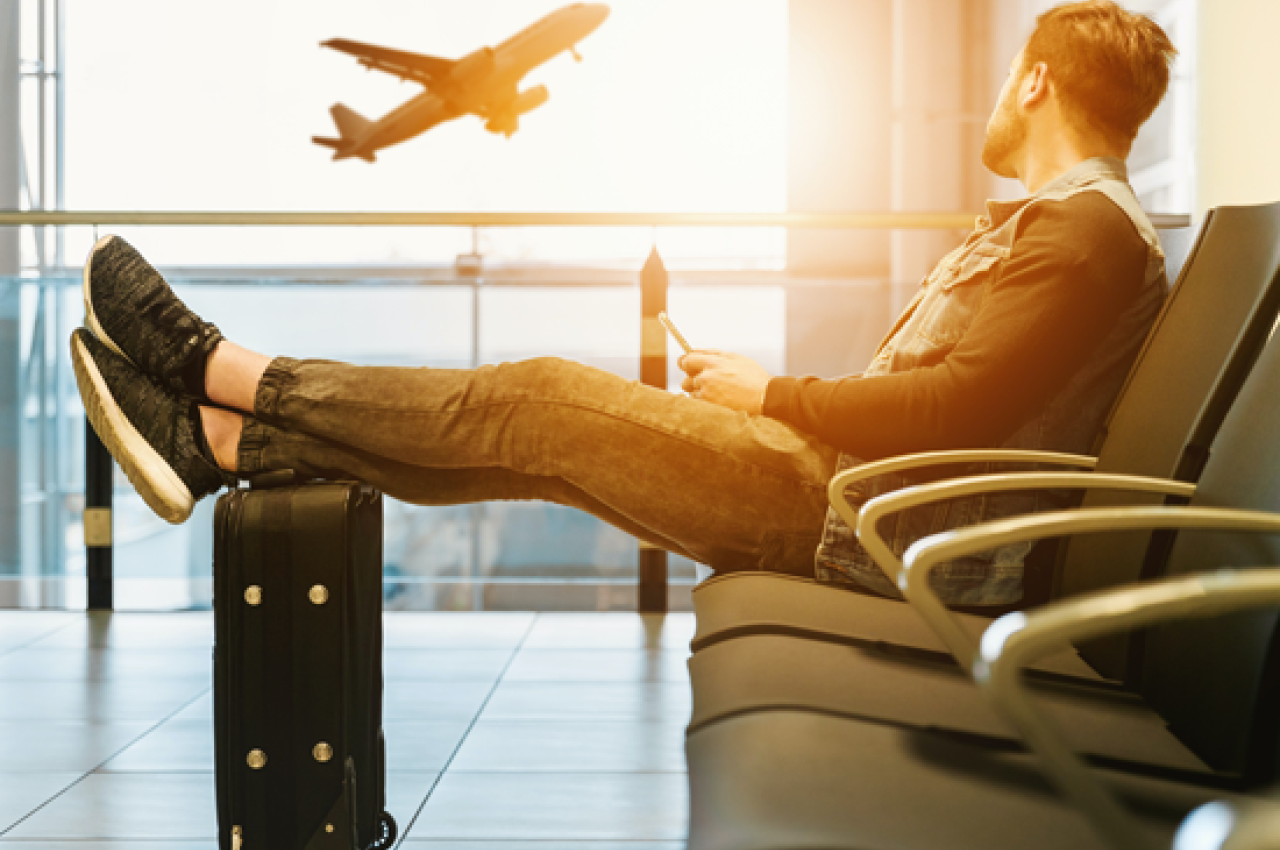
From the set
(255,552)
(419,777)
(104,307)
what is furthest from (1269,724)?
(104,307)

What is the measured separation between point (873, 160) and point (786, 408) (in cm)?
722

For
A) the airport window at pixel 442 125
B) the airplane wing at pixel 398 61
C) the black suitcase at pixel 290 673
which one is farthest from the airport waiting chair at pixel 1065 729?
the airplane wing at pixel 398 61

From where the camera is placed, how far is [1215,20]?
7.84 ft

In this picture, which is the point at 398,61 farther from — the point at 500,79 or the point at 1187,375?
the point at 1187,375

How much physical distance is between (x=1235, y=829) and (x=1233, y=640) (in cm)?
47

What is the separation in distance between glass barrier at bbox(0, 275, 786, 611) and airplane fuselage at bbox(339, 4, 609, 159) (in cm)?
497

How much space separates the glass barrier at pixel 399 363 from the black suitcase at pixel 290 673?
5.14 ft

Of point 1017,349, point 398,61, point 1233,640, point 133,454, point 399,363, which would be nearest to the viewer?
point 1233,640

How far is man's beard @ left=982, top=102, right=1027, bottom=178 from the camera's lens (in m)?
1.51

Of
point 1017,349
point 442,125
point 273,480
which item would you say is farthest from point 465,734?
point 442,125

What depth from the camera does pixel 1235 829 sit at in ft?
1.07

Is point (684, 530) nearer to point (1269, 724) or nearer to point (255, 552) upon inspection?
point (255, 552)

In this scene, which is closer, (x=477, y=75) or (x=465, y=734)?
(x=465, y=734)

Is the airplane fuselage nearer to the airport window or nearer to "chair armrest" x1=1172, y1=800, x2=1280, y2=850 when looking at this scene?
the airport window
